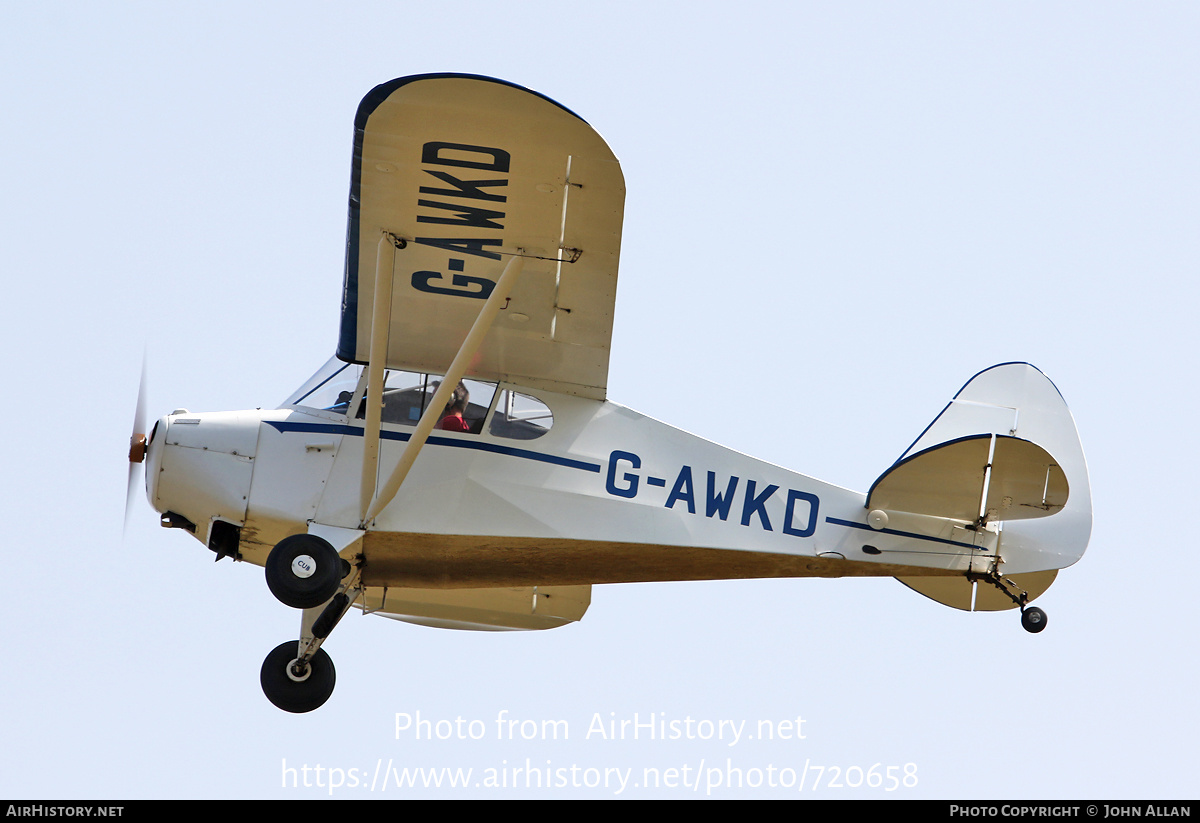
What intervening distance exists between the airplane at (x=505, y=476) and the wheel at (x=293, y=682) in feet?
0.04

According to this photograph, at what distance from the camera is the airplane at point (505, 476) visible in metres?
7.50

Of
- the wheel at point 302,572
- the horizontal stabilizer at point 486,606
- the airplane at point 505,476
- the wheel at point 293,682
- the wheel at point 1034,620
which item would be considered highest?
the airplane at point 505,476

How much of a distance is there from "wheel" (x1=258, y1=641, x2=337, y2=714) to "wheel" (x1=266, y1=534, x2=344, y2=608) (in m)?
0.97

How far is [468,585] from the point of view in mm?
8586

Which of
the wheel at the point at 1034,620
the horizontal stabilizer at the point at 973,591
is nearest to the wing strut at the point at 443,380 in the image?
the horizontal stabilizer at the point at 973,591

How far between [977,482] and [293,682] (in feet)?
14.7

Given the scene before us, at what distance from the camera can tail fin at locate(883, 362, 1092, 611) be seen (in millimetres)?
7777

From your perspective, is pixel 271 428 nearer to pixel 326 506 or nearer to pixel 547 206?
pixel 326 506

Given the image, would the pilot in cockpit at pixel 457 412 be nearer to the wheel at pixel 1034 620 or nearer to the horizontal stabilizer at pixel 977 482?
the horizontal stabilizer at pixel 977 482

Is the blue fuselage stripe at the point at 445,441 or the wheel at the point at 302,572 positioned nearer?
the wheel at the point at 302,572

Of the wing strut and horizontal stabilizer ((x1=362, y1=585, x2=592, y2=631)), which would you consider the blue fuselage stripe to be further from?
horizontal stabilizer ((x1=362, y1=585, x2=592, y2=631))

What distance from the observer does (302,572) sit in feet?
24.1

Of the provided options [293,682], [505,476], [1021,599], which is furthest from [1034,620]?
[293,682]

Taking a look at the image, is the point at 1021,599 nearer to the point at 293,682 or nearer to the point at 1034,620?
the point at 1034,620
